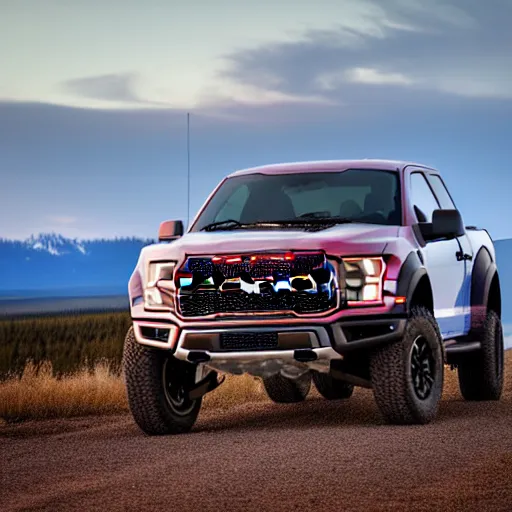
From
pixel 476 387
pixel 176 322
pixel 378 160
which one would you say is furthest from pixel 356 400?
pixel 176 322

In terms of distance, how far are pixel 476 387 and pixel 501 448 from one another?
456cm

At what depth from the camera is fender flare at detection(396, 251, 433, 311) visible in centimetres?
1128

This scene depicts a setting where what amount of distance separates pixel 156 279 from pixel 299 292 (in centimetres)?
131

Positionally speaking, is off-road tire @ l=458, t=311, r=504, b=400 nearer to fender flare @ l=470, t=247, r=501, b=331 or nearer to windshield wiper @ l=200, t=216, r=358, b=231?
fender flare @ l=470, t=247, r=501, b=331

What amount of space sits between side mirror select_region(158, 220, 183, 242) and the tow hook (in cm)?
132

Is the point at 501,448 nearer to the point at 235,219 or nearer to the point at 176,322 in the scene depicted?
the point at 176,322

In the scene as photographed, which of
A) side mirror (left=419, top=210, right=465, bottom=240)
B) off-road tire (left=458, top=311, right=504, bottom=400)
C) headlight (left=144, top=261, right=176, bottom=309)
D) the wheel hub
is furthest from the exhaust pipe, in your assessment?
off-road tire (left=458, top=311, right=504, bottom=400)

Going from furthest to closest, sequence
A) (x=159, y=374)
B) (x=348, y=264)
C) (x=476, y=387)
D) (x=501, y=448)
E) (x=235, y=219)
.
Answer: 1. (x=476, y=387)
2. (x=235, y=219)
3. (x=159, y=374)
4. (x=348, y=264)
5. (x=501, y=448)

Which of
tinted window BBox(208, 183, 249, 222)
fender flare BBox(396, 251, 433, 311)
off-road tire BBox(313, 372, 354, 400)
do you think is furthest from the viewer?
off-road tire BBox(313, 372, 354, 400)

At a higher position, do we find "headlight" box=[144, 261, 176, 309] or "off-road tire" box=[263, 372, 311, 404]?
"headlight" box=[144, 261, 176, 309]

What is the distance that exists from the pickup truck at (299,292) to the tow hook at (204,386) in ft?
0.04

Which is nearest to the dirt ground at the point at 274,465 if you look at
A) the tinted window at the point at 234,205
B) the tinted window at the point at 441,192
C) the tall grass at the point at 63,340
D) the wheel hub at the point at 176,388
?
the wheel hub at the point at 176,388

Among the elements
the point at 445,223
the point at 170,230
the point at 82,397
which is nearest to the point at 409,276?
the point at 445,223

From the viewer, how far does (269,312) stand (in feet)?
36.5
